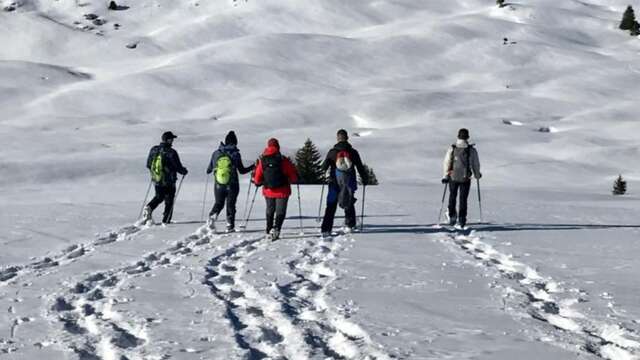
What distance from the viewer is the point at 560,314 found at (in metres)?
7.29

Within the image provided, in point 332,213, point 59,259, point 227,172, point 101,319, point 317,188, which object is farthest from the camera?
point 317,188

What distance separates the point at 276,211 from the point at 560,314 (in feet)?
20.3

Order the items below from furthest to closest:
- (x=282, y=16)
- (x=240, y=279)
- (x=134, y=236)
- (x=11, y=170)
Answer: (x=282, y=16) < (x=11, y=170) < (x=134, y=236) < (x=240, y=279)

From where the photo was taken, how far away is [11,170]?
3189 centimetres

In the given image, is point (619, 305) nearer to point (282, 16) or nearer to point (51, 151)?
point (51, 151)

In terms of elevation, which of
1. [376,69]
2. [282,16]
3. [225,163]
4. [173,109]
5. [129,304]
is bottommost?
[129,304]

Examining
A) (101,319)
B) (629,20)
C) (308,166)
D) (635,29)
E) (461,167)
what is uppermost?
(629,20)

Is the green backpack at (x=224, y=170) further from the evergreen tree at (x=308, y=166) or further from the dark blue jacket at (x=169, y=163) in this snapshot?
the evergreen tree at (x=308, y=166)

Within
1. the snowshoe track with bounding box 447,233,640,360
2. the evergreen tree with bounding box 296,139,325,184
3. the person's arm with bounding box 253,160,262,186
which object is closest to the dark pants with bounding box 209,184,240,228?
the person's arm with bounding box 253,160,262,186

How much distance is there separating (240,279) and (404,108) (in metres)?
54.8

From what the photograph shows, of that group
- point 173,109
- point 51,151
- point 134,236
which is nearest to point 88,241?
point 134,236

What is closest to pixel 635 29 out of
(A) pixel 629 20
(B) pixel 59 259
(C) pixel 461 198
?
(A) pixel 629 20

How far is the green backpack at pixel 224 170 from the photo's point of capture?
46.0 feet

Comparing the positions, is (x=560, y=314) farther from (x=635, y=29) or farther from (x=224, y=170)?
(x=635, y=29)
